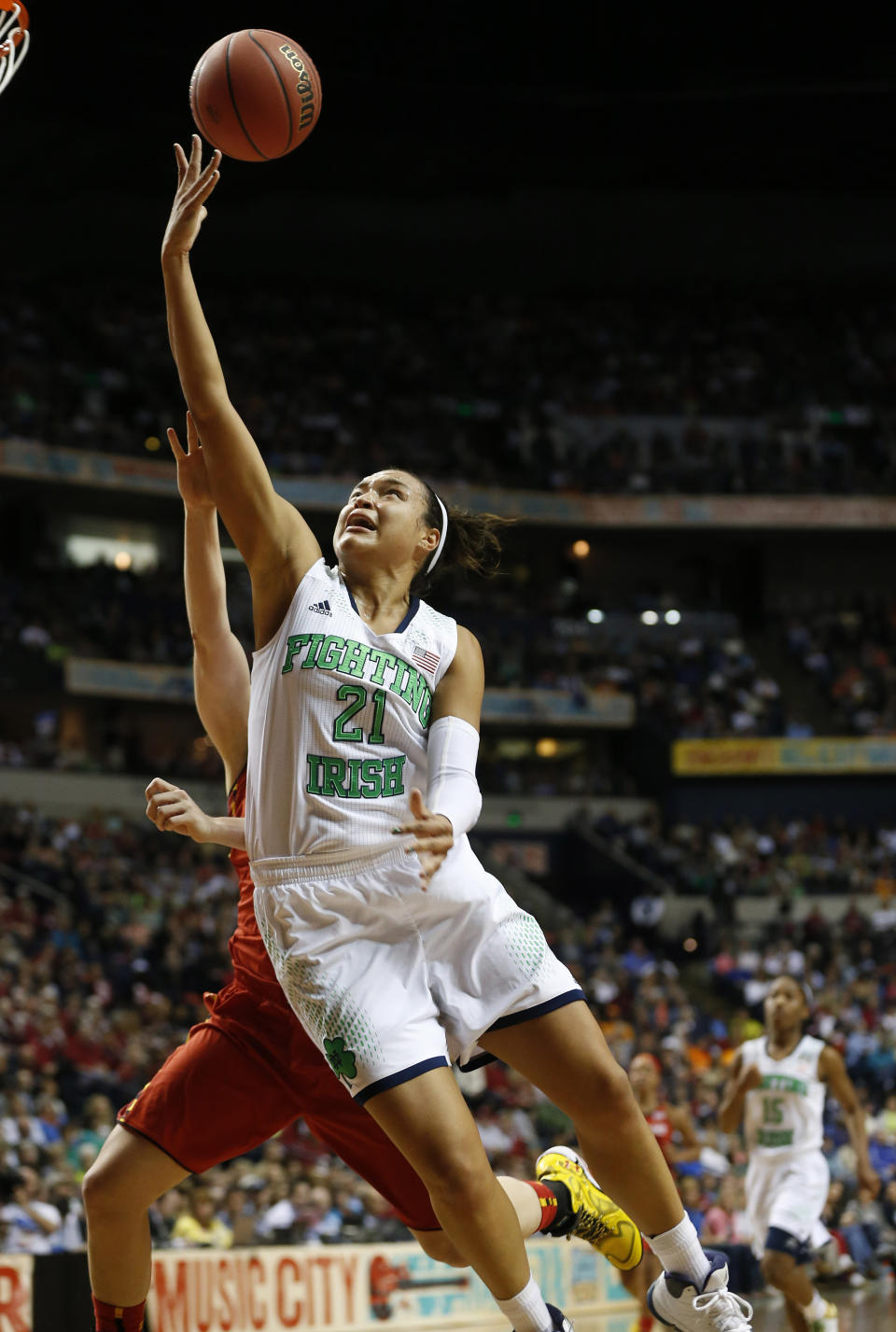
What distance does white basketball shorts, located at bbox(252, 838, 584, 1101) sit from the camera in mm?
3529

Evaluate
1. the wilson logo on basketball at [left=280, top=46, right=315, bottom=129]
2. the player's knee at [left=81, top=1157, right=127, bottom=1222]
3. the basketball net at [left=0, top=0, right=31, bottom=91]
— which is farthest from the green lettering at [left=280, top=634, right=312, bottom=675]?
the basketball net at [left=0, top=0, right=31, bottom=91]

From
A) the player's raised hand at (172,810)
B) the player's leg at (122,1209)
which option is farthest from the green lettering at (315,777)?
the player's leg at (122,1209)

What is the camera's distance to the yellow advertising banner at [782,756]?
1045 inches

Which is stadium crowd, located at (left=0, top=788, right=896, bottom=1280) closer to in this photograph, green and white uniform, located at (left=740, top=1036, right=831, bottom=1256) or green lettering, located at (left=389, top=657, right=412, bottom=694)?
green and white uniform, located at (left=740, top=1036, right=831, bottom=1256)

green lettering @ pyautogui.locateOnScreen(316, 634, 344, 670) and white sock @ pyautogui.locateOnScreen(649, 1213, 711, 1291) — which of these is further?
white sock @ pyautogui.locateOnScreen(649, 1213, 711, 1291)

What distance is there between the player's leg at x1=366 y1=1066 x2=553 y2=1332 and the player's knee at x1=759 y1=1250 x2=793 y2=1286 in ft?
14.1

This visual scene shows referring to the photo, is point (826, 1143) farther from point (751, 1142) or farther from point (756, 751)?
point (756, 751)

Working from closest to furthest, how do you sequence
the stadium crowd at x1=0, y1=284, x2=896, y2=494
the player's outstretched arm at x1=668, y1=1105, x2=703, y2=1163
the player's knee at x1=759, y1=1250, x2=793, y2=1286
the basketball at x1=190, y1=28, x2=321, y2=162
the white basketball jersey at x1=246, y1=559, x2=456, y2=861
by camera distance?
the white basketball jersey at x1=246, y1=559, x2=456, y2=861, the basketball at x1=190, y1=28, x2=321, y2=162, the player's knee at x1=759, y1=1250, x2=793, y2=1286, the player's outstretched arm at x1=668, y1=1105, x2=703, y2=1163, the stadium crowd at x1=0, y1=284, x2=896, y2=494

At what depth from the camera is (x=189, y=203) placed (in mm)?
3816

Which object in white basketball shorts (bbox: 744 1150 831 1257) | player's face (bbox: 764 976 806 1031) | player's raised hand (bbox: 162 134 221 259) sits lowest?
white basketball shorts (bbox: 744 1150 831 1257)

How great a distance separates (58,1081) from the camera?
13383mm

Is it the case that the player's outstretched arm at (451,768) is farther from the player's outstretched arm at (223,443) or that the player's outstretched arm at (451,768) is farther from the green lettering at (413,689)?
the player's outstretched arm at (223,443)

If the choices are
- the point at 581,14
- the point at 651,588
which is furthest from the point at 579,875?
the point at 581,14

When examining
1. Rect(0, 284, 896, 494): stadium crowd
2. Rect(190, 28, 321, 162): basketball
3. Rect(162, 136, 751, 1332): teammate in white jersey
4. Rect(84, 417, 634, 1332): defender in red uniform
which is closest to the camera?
Rect(162, 136, 751, 1332): teammate in white jersey
